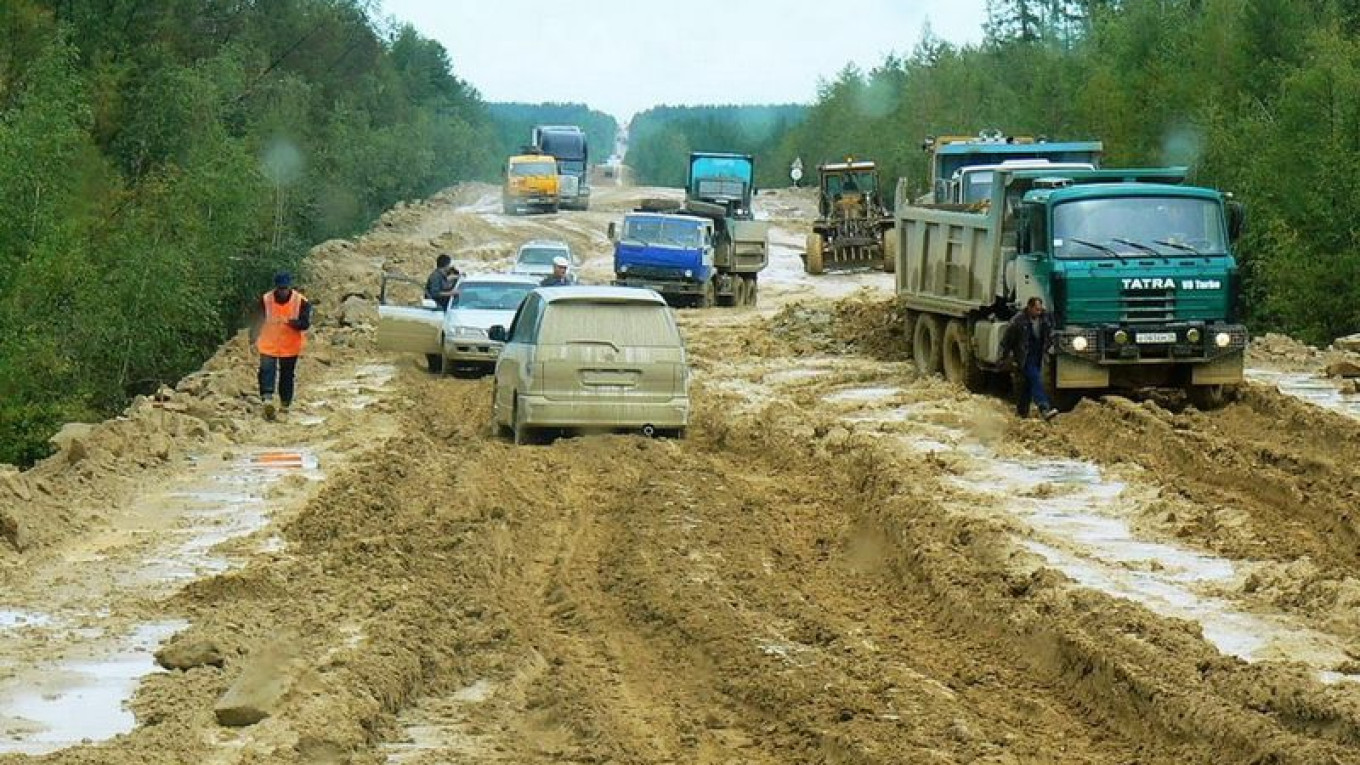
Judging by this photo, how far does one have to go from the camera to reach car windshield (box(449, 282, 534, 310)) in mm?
29922

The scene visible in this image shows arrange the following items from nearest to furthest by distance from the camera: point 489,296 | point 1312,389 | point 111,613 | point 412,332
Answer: point 111,613
point 1312,389
point 489,296
point 412,332

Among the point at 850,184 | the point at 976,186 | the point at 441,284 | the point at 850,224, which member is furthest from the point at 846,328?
the point at 850,184

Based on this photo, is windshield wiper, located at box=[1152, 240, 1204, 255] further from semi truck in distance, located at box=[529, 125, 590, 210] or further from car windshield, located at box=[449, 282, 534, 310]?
semi truck in distance, located at box=[529, 125, 590, 210]

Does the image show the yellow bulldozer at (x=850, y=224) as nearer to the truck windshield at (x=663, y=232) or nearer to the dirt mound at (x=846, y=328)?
the truck windshield at (x=663, y=232)

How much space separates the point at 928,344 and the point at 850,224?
959 inches

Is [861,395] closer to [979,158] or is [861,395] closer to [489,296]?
[489,296]

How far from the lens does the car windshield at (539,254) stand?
48.4m

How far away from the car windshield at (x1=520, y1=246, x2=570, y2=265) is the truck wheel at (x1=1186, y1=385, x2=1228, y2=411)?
25.5 m

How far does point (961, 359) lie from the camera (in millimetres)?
27484

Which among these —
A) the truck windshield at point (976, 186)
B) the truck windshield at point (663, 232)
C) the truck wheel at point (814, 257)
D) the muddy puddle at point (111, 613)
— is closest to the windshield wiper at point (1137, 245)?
the truck windshield at point (976, 186)

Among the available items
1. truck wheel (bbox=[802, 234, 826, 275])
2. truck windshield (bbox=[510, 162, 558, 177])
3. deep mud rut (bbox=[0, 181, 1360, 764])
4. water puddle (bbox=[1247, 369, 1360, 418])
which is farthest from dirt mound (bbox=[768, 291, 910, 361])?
truck windshield (bbox=[510, 162, 558, 177])

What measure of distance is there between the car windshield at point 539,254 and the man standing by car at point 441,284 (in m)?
16.1

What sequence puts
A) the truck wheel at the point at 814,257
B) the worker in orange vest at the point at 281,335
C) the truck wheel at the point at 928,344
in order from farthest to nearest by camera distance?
the truck wheel at the point at 814,257 < the truck wheel at the point at 928,344 < the worker in orange vest at the point at 281,335

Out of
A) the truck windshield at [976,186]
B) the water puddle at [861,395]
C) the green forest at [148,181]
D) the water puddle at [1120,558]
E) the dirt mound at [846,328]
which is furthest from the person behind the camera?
the green forest at [148,181]
